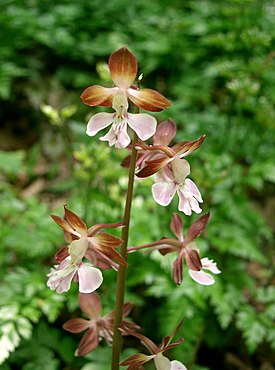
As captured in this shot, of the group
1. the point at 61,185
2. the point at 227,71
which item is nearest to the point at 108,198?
the point at 61,185

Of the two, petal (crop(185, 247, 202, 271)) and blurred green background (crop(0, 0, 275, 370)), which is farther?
blurred green background (crop(0, 0, 275, 370))

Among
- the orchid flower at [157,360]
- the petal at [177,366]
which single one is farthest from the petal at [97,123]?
the petal at [177,366]

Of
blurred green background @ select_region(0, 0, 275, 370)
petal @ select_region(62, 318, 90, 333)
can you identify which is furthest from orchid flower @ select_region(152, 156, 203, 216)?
blurred green background @ select_region(0, 0, 275, 370)

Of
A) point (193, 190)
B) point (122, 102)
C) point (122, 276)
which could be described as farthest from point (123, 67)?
point (122, 276)

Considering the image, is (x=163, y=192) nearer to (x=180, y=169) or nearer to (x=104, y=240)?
(x=180, y=169)

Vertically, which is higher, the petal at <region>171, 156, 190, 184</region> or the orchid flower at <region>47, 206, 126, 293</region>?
the petal at <region>171, 156, 190, 184</region>

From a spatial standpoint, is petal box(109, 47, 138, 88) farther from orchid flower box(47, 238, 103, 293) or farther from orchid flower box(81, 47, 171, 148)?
orchid flower box(47, 238, 103, 293)

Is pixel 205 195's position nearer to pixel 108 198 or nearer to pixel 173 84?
pixel 108 198
